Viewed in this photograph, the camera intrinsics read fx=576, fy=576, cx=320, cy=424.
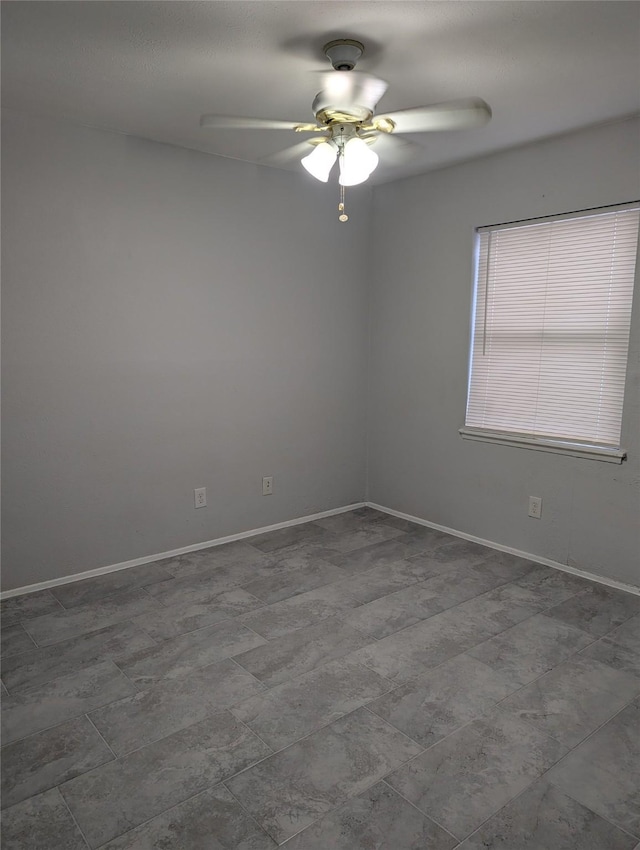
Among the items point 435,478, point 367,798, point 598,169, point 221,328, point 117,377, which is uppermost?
point 598,169

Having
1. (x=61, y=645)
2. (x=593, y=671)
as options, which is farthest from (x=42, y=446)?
(x=593, y=671)

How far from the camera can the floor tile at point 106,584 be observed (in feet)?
9.62

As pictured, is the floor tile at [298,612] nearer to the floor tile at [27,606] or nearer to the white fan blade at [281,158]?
the floor tile at [27,606]

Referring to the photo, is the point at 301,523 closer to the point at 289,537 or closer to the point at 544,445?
the point at 289,537

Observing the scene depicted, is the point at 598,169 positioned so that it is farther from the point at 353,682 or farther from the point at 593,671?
the point at 353,682

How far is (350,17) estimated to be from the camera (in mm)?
1897

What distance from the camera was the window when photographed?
9.85ft

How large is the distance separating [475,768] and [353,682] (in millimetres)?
569

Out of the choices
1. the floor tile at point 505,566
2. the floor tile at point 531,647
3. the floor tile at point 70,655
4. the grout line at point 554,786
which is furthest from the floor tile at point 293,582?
the grout line at point 554,786

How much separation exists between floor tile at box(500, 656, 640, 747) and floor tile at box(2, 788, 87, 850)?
146 centimetres

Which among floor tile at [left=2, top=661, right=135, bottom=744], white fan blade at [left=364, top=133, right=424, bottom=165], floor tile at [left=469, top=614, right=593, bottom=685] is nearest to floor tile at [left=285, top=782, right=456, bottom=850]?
floor tile at [left=469, top=614, right=593, bottom=685]

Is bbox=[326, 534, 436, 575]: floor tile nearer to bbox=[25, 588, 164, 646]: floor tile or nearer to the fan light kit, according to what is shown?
bbox=[25, 588, 164, 646]: floor tile

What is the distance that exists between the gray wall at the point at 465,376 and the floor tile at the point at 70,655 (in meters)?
2.21

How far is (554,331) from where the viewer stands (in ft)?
10.7
